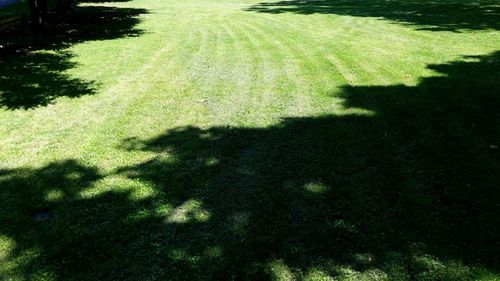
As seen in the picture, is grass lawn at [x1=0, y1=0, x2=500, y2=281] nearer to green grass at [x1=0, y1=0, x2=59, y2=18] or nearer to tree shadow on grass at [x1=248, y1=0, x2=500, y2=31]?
tree shadow on grass at [x1=248, y1=0, x2=500, y2=31]

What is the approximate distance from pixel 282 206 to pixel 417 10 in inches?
836

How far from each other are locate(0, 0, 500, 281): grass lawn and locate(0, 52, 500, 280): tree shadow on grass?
3 centimetres

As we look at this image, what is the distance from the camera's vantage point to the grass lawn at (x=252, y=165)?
4574 mm

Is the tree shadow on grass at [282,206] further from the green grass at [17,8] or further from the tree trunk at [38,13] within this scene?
the green grass at [17,8]

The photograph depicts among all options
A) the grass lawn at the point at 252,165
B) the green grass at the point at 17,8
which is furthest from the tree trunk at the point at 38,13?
the green grass at the point at 17,8

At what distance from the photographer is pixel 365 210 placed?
17.5 feet

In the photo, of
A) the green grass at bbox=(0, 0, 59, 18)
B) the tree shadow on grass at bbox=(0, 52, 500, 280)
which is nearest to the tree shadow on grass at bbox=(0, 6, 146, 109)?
the tree shadow on grass at bbox=(0, 52, 500, 280)

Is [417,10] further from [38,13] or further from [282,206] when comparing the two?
[282,206]

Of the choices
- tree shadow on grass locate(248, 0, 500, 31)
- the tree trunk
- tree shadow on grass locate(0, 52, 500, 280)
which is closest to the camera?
tree shadow on grass locate(0, 52, 500, 280)

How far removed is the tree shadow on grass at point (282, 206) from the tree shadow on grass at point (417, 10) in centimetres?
1258

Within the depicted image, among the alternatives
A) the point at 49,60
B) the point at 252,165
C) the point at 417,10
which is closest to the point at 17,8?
the point at 49,60

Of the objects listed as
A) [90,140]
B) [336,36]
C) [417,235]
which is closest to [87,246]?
[90,140]

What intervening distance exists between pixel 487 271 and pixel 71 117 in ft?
26.8

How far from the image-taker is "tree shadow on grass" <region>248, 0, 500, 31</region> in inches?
724
